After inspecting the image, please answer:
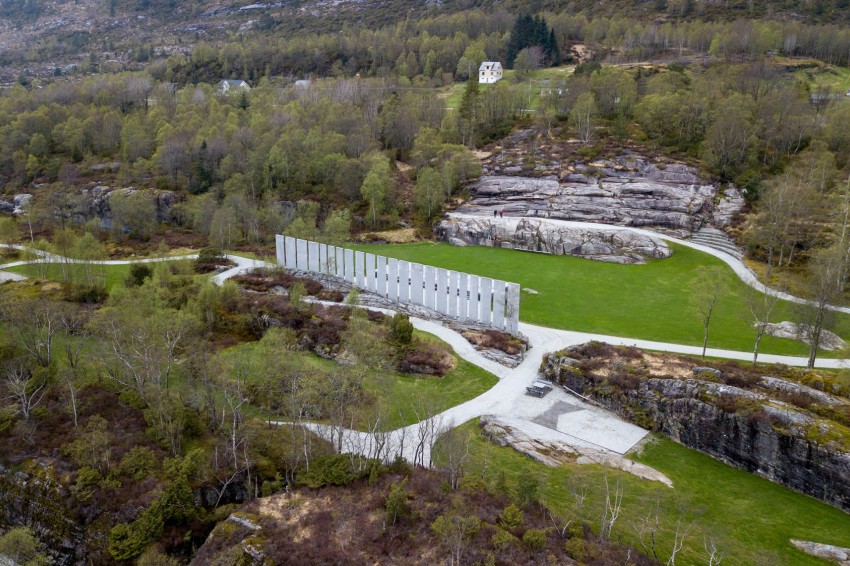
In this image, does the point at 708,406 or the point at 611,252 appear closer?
the point at 708,406

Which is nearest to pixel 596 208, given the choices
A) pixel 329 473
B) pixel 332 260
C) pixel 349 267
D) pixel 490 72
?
pixel 349 267

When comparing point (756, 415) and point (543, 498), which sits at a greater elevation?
point (756, 415)

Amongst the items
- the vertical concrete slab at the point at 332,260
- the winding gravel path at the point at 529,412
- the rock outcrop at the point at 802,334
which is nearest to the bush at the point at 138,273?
the vertical concrete slab at the point at 332,260

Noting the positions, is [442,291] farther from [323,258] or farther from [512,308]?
[323,258]

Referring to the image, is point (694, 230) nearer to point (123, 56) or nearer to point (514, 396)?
point (514, 396)

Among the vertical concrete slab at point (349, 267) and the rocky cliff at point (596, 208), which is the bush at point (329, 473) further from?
the rocky cliff at point (596, 208)

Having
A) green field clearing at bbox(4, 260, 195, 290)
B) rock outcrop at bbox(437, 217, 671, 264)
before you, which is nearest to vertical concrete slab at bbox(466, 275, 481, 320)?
rock outcrop at bbox(437, 217, 671, 264)

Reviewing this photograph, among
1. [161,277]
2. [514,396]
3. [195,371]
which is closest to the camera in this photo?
[195,371]

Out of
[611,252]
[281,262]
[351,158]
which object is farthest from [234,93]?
[611,252]

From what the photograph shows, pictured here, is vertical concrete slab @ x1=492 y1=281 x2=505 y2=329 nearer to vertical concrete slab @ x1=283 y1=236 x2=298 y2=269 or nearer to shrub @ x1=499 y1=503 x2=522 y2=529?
shrub @ x1=499 y1=503 x2=522 y2=529
